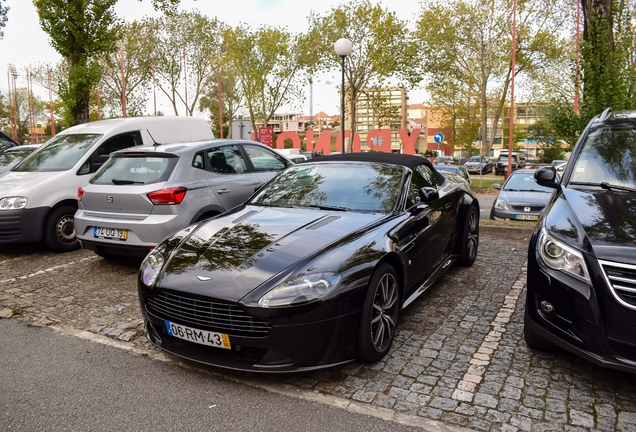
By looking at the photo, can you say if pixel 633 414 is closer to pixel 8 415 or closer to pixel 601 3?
pixel 8 415

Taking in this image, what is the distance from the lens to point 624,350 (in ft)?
10.1

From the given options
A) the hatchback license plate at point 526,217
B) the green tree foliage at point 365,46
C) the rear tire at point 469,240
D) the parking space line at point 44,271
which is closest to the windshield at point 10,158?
the parking space line at point 44,271

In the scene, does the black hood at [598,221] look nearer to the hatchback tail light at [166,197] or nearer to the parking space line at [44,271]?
the hatchback tail light at [166,197]

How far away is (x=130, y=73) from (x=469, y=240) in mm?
46191

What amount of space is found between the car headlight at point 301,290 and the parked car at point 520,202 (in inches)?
330

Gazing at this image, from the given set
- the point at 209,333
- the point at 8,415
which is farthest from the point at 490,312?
the point at 8,415

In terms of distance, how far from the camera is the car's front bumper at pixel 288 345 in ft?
10.9

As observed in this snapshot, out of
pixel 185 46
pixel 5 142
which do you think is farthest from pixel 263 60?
pixel 5 142

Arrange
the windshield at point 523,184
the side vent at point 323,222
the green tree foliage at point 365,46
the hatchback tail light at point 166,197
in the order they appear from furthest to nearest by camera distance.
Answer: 1. the green tree foliage at point 365,46
2. the windshield at point 523,184
3. the hatchback tail light at point 166,197
4. the side vent at point 323,222

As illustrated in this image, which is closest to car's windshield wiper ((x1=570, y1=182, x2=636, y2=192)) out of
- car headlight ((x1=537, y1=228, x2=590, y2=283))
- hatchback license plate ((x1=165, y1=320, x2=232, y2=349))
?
car headlight ((x1=537, y1=228, x2=590, y2=283))

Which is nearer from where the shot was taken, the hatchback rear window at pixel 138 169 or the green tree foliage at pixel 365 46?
the hatchback rear window at pixel 138 169

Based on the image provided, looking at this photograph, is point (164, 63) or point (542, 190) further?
point (164, 63)

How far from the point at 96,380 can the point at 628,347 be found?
3.46m

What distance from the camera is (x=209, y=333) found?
11.4 feet
